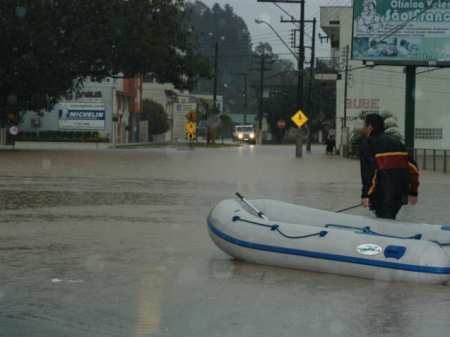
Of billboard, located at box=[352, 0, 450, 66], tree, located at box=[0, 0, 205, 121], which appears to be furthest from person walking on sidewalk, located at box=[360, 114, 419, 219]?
tree, located at box=[0, 0, 205, 121]

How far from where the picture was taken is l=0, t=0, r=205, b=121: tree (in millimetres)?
54156

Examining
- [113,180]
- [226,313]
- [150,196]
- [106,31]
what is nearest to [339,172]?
[113,180]

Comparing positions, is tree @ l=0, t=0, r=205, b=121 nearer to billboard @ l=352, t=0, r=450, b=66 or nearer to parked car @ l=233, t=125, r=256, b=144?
billboard @ l=352, t=0, r=450, b=66

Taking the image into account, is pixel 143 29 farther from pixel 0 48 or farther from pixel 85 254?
pixel 85 254

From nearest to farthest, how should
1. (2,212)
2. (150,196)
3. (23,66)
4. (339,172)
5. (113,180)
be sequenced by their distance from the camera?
1. (2,212)
2. (150,196)
3. (113,180)
4. (339,172)
5. (23,66)

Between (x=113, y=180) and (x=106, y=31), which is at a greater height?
(x=106, y=31)

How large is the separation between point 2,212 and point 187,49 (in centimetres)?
4588

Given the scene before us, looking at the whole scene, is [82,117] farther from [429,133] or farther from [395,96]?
[429,133]

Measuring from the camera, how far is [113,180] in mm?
29266

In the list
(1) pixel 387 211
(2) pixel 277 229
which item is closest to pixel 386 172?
(1) pixel 387 211

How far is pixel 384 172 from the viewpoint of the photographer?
1281cm

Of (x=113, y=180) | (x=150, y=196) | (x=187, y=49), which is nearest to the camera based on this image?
(x=150, y=196)

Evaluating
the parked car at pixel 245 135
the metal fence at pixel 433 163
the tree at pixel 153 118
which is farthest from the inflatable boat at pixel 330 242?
the tree at pixel 153 118

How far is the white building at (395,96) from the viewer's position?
2899 inches
